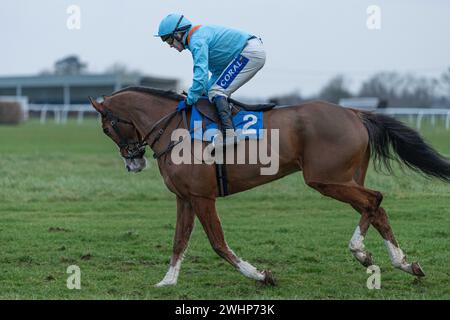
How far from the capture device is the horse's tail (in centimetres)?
673

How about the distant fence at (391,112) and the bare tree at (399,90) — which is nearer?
the distant fence at (391,112)

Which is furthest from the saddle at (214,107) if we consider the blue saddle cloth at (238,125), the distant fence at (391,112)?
the distant fence at (391,112)

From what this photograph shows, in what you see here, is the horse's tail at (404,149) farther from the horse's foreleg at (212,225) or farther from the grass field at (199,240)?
the horse's foreleg at (212,225)

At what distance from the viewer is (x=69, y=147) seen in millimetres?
23688

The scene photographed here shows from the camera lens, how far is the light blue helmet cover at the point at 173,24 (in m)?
6.66

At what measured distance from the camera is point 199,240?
879 centimetres

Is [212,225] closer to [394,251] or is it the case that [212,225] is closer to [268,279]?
[268,279]

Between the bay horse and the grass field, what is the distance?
1.18 feet

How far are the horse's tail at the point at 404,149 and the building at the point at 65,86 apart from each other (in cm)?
6617

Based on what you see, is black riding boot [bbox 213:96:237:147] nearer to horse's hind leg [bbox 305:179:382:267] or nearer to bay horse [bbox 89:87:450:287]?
bay horse [bbox 89:87:450:287]

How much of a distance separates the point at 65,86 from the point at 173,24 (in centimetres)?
7061

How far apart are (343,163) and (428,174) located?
1.07 m

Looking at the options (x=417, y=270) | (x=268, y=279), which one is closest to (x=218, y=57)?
(x=268, y=279)
